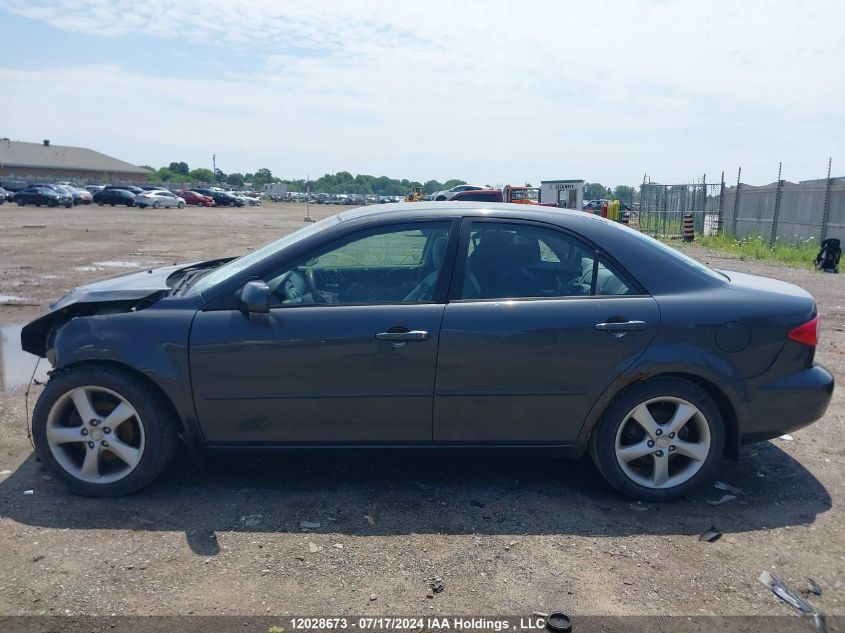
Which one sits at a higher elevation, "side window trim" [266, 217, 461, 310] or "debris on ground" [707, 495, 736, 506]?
"side window trim" [266, 217, 461, 310]

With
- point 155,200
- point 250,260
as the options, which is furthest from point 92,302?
point 155,200

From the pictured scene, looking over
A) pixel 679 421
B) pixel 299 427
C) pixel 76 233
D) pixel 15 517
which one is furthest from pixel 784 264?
pixel 76 233

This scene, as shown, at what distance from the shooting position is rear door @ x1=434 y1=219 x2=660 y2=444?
13.3 feet

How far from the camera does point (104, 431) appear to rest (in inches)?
163

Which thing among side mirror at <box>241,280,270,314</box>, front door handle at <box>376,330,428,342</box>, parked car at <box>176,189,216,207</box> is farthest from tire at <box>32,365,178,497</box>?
parked car at <box>176,189,216,207</box>

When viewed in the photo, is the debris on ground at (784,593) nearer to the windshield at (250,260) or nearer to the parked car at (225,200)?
the windshield at (250,260)

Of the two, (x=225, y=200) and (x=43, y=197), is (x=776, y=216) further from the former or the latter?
(x=225, y=200)

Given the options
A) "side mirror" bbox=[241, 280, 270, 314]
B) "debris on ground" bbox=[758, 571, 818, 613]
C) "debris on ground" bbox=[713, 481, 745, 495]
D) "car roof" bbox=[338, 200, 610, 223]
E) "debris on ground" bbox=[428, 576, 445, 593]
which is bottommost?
"debris on ground" bbox=[428, 576, 445, 593]

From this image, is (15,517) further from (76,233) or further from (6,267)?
(76,233)

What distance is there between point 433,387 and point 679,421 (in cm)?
143

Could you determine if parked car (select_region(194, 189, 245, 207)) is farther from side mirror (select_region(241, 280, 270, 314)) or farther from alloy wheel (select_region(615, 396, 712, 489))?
alloy wheel (select_region(615, 396, 712, 489))

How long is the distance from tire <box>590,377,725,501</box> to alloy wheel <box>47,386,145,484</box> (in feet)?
8.70

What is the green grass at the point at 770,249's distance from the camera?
1861 centimetres

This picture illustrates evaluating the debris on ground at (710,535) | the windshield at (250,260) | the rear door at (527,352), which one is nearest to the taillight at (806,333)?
the rear door at (527,352)
